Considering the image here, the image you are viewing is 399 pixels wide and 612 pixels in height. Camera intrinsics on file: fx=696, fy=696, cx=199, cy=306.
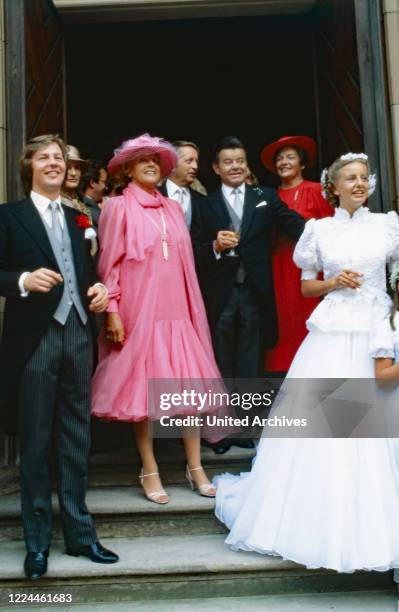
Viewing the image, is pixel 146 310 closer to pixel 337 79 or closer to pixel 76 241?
pixel 76 241

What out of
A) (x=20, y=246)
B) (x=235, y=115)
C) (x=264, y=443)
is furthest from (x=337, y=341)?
(x=235, y=115)

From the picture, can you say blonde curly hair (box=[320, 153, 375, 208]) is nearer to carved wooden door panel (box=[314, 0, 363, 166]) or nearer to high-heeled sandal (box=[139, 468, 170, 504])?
carved wooden door panel (box=[314, 0, 363, 166])

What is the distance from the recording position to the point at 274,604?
137 inches

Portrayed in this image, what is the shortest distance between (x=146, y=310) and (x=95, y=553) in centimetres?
138

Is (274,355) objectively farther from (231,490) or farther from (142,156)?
(142,156)

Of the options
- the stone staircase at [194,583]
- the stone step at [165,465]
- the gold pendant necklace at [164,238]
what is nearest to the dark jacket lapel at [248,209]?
the gold pendant necklace at [164,238]

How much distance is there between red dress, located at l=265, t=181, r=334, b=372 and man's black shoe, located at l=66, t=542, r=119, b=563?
Result: 204 cm

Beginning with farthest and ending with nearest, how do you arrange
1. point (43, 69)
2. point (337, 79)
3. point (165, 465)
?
1. point (337, 79)
2. point (43, 69)
3. point (165, 465)

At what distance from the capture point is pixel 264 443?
382 cm

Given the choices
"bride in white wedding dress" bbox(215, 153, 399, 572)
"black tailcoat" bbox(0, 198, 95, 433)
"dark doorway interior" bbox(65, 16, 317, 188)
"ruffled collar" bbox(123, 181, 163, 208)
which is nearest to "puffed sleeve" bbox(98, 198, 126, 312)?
"ruffled collar" bbox(123, 181, 163, 208)

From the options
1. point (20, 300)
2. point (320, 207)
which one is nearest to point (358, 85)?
point (320, 207)

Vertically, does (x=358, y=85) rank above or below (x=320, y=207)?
above

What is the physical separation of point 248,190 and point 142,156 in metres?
0.99

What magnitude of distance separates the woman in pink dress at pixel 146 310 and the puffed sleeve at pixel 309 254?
27.2 inches
